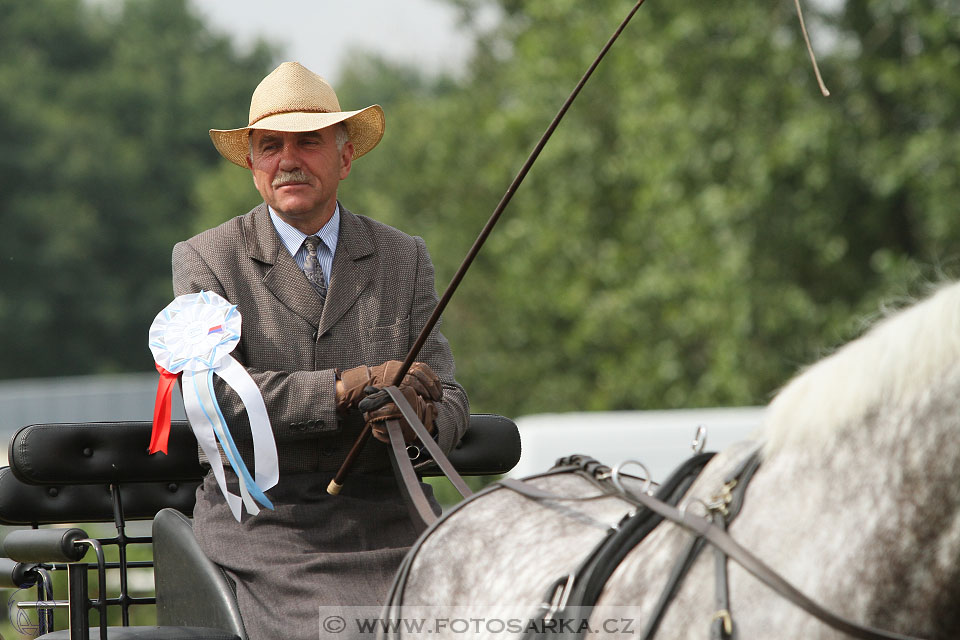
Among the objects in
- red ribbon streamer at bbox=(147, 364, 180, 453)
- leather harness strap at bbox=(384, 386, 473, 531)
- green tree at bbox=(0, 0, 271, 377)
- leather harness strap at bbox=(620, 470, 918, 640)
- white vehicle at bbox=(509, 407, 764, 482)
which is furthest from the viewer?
green tree at bbox=(0, 0, 271, 377)

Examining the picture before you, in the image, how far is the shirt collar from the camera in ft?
10.9

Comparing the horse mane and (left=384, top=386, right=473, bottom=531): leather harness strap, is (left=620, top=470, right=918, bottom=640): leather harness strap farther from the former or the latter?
(left=384, top=386, right=473, bottom=531): leather harness strap

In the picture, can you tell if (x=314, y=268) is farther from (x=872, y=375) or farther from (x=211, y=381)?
(x=872, y=375)

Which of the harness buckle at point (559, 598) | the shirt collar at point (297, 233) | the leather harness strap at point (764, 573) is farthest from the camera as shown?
the shirt collar at point (297, 233)

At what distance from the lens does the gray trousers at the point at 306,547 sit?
2.91 meters

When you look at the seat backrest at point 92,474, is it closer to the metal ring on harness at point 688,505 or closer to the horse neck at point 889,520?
the metal ring on harness at point 688,505

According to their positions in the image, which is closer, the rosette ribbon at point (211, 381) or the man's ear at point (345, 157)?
the rosette ribbon at point (211, 381)

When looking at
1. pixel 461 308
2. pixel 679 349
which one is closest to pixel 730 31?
pixel 679 349

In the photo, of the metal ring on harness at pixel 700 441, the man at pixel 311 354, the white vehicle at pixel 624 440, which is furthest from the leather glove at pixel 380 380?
the white vehicle at pixel 624 440

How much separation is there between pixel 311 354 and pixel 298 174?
47cm

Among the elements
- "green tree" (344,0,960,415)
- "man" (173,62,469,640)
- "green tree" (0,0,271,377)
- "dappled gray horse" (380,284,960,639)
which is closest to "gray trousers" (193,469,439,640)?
"man" (173,62,469,640)

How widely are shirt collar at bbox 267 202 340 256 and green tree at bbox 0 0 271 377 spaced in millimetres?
29570

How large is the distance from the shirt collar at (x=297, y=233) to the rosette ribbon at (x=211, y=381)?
31 cm

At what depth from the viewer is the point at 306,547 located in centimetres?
306
